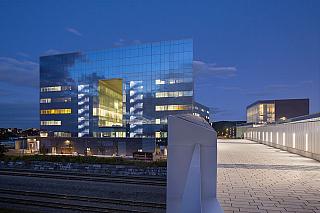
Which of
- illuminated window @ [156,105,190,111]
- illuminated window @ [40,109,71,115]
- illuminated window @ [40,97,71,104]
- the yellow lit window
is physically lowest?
illuminated window @ [40,109,71,115]

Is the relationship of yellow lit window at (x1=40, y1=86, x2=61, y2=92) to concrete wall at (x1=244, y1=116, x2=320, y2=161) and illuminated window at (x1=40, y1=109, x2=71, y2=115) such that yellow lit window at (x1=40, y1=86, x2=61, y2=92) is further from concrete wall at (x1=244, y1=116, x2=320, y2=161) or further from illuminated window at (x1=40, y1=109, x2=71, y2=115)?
concrete wall at (x1=244, y1=116, x2=320, y2=161)

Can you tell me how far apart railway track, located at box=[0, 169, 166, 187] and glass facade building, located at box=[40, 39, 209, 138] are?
37.5m

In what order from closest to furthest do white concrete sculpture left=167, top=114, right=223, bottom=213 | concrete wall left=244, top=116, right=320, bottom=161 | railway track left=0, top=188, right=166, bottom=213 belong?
white concrete sculpture left=167, top=114, right=223, bottom=213
railway track left=0, top=188, right=166, bottom=213
concrete wall left=244, top=116, right=320, bottom=161

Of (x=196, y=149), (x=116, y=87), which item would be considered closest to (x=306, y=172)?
(x=196, y=149)

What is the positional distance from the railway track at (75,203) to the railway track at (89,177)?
135 centimetres

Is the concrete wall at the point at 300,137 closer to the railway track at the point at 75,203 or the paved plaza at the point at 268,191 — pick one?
the paved plaza at the point at 268,191

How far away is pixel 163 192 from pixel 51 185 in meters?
9.07

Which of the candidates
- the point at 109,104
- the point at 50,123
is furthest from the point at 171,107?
the point at 50,123

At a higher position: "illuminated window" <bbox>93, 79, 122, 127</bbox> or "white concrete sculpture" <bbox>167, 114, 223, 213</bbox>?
"illuminated window" <bbox>93, 79, 122, 127</bbox>

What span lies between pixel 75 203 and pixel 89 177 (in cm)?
207

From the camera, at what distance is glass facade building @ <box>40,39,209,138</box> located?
5759 centimetres

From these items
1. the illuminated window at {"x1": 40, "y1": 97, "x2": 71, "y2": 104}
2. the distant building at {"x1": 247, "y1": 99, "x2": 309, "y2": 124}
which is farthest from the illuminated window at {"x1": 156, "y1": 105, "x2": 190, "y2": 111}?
the distant building at {"x1": 247, "y1": 99, "x2": 309, "y2": 124}

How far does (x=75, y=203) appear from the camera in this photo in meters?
17.8

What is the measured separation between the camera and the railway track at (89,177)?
17.7 m
